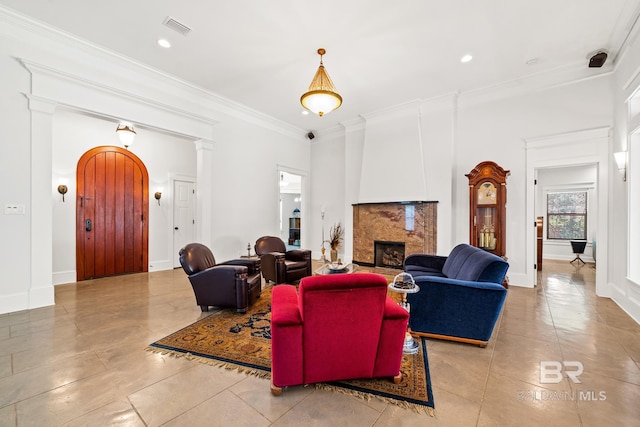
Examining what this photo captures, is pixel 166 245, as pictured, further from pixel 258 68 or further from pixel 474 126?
pixel 474 126

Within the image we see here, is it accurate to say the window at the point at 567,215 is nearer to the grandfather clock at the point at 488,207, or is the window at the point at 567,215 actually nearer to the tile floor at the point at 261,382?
the grandfather clock at the point at 488,207

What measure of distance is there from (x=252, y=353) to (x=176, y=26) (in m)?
3.90

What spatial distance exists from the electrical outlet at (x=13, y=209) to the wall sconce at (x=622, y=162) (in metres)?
7.87

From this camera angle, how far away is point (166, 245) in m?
6.30

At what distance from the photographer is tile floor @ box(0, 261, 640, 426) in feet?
5.49

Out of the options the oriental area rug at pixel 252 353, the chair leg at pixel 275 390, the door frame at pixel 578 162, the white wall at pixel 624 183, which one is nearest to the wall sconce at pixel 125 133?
the oriental area rug at pixel 252 353

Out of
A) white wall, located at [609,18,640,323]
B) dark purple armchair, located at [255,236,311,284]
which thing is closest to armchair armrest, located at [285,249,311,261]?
dark purple armchair, located at [255,236,311,284]

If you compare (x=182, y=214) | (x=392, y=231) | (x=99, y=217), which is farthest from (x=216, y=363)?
(x=182, y=214)

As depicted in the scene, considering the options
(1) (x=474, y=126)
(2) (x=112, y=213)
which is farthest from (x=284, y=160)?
(1) (x=474, y=126)

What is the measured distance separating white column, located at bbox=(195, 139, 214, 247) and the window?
9.11 m

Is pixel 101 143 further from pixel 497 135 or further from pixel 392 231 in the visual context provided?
pixel 497 135

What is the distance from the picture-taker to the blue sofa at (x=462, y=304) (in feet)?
8.30

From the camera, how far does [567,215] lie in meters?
7.77

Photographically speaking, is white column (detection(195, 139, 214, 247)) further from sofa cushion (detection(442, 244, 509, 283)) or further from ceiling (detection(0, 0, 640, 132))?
sofa cushion (detection(442, 244, 509, 283))
